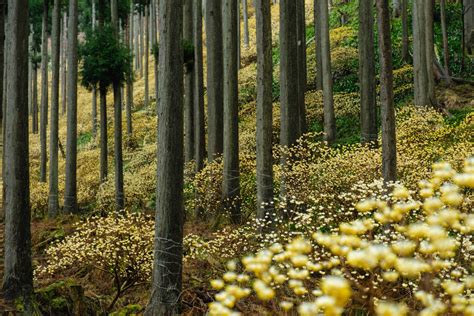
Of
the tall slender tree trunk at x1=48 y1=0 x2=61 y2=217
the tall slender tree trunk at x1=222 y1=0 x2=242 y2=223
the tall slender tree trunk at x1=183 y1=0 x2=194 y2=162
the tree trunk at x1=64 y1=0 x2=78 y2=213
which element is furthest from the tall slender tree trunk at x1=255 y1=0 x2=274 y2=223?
the tall slender tree trunk at x1=48 y1=0 x2=61 y2=217

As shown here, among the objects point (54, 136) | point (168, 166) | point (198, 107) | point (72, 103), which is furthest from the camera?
point (54, 136)

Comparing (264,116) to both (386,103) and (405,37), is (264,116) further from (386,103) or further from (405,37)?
(405,37)

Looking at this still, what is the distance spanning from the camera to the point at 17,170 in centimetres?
510

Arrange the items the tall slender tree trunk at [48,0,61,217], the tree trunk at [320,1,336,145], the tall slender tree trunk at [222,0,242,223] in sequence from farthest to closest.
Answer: the tall slender tree trunk at [48,0,61,217] → the tree trunk at [320,1,336,145] → the tall slender tree trunk at [222,0,242,223]

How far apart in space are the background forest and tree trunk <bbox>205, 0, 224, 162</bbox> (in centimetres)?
4

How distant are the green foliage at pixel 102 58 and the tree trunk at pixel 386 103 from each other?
9.09m

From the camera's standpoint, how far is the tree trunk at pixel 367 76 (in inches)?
441

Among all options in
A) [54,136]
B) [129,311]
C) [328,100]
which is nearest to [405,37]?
[328,100]

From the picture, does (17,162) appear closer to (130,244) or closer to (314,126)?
(130,244)

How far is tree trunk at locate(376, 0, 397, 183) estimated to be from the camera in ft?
20.5

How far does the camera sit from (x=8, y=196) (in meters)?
5.09

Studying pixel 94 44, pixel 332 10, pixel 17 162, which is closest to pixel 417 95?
pixel 94 44

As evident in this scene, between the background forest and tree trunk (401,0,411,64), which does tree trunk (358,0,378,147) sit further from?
tree trunk (401,0,411,64)

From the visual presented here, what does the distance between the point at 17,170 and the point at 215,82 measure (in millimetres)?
6367
